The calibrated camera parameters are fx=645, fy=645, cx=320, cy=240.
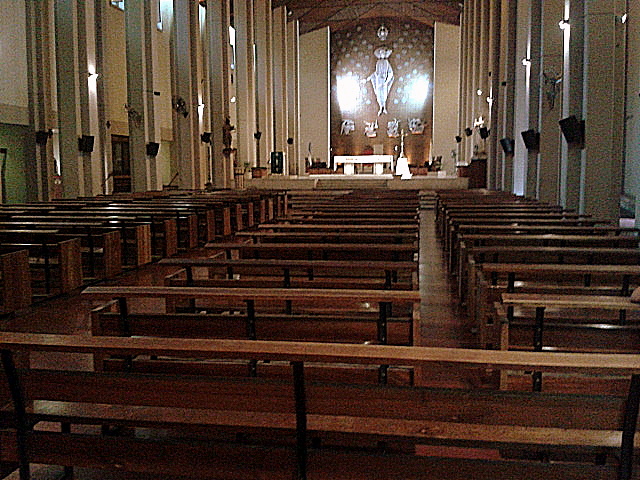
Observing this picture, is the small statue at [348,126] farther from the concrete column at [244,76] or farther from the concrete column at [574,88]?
the concrete column at [574,88]

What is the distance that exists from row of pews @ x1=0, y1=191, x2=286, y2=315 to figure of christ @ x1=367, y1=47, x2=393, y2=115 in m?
18.5

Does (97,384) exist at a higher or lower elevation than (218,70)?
lower

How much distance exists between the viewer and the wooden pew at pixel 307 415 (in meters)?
1.47

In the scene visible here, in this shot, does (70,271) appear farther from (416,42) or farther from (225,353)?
(416,42)

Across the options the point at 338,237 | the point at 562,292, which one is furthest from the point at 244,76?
the point at 562,292

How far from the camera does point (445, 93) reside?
88.8 ft

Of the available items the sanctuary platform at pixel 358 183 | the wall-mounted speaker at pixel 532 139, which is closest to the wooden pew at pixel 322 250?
the wall-mounted speaker at pixel 532 139

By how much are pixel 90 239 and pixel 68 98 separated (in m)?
8.42

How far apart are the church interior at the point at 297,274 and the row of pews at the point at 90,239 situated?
0.04 meters

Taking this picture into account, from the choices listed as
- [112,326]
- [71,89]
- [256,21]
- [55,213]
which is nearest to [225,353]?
[112,326]

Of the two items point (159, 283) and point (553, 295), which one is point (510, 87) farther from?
point (553, 295)

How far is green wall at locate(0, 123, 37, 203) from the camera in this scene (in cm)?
1402

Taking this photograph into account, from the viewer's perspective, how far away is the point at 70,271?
212 inches

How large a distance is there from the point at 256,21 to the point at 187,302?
19751 mm
